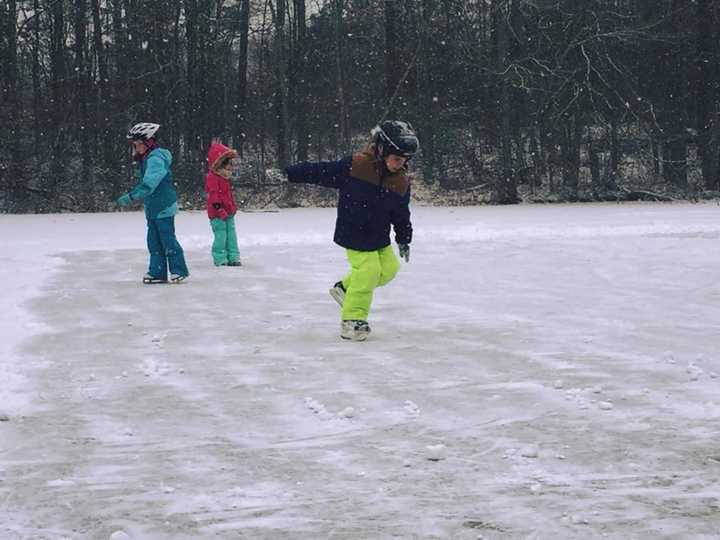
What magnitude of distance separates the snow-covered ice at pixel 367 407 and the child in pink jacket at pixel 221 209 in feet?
3.57

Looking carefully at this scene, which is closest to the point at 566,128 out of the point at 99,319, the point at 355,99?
the point at 355,99

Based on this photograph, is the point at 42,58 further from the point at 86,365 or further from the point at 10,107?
the point at 86,365

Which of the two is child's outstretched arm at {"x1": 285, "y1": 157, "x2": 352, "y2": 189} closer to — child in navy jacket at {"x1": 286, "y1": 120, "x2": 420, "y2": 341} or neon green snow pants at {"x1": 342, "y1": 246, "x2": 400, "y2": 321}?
child in navy jacket at {"x1": 286, "y1": 120, "x2": 420, "y2": 341}

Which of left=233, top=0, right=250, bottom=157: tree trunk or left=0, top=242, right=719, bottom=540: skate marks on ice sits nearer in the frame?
left=0, top=242, right=719, bottom=540: skate marks on ice

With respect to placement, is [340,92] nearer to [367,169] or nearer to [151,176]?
[151,176]

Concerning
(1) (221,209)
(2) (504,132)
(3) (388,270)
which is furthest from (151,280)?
(2) (504,132)

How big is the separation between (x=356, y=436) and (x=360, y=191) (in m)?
3.64

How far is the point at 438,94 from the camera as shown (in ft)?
105

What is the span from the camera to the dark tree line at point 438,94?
29500mm

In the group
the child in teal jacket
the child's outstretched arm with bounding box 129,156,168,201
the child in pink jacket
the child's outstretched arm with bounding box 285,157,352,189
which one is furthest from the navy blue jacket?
the child in pink jacket

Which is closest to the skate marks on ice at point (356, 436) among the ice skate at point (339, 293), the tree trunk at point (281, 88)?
the ice skate at point (339, 293)

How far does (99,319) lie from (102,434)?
A: 439cm

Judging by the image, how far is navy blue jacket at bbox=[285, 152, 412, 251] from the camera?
9062 mm

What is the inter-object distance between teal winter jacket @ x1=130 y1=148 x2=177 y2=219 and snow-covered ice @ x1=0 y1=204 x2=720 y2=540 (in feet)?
2.72
